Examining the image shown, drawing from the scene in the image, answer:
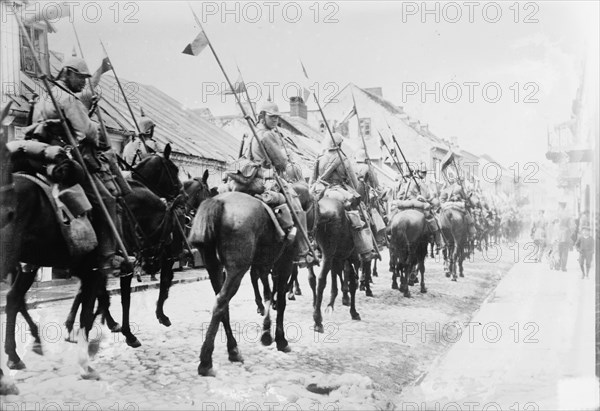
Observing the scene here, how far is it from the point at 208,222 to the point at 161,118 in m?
2.69

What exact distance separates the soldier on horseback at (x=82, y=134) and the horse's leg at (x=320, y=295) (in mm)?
2918

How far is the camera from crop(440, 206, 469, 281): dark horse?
44.0 ft

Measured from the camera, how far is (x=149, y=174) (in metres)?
7.39

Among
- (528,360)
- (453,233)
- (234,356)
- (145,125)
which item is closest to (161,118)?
(145,125)

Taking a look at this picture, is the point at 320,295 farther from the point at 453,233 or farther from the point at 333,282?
the point at 453,233

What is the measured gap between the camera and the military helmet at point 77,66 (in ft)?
19.2

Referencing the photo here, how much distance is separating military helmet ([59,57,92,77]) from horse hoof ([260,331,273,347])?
11.5ft

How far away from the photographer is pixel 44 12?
6391 mm

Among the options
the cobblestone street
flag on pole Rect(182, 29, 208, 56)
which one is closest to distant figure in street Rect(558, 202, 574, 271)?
the cobblestone street

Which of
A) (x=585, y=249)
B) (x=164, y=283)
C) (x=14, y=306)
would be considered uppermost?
(x=585, y=249)

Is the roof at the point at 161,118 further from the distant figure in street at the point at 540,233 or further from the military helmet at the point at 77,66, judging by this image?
the distant figure in street at the point at 540,233

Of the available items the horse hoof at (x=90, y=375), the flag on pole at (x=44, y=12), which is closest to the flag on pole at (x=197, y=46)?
the flag on pole at (x=44, y=12)

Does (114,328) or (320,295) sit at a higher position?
(320,295)

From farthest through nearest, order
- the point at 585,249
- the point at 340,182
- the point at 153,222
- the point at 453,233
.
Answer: the point at 453,233
the point at 340,182
the point at 585,249
the point at 153,222
